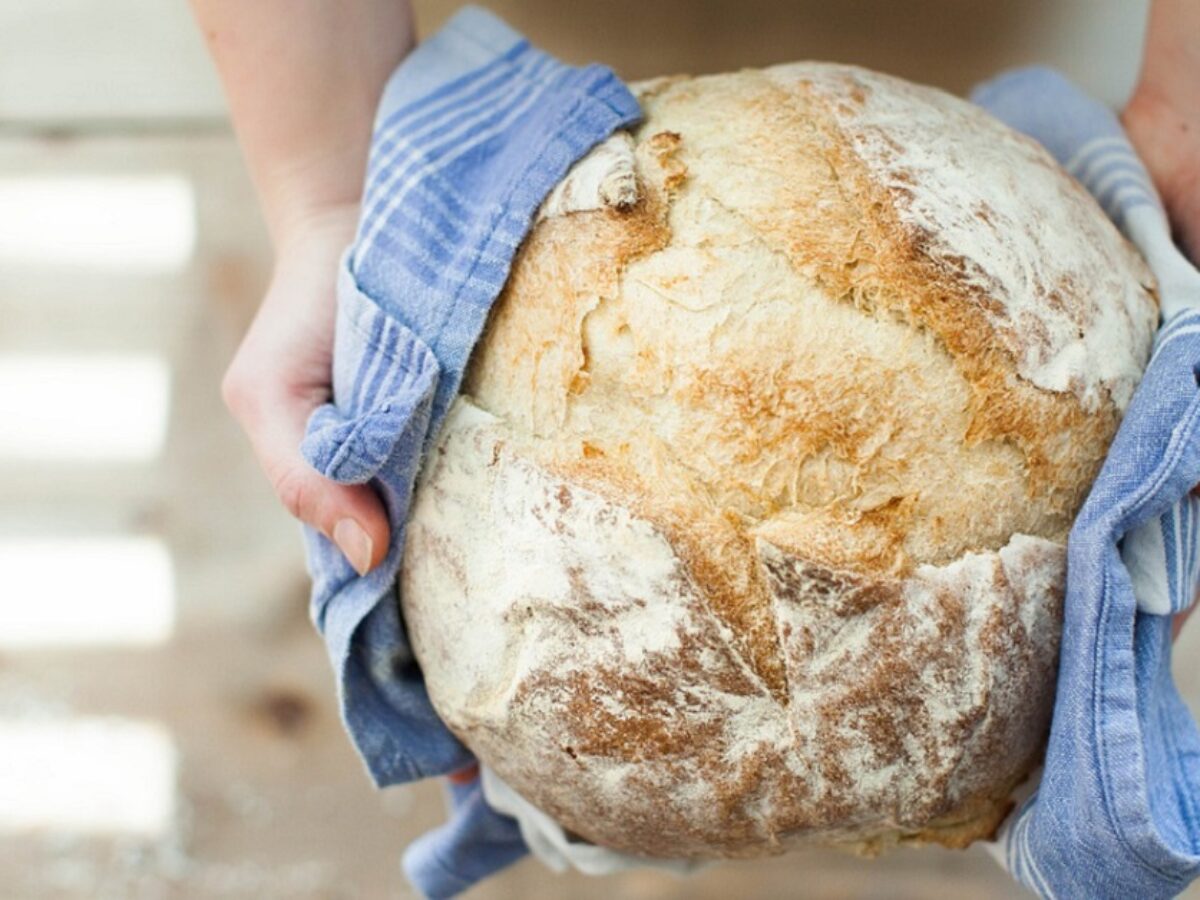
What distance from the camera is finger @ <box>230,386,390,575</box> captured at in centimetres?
89

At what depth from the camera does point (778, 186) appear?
831mm

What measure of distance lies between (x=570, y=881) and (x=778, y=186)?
1202 mm

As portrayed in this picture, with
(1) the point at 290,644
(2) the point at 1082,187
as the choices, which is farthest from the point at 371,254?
(1) the point at 290,644

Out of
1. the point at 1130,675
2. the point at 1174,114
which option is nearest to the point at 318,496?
the point at 1130,675

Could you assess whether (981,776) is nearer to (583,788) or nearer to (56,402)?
(583,788)

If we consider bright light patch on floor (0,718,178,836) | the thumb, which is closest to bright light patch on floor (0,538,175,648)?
bright light patch on floor (0,718,178,836)

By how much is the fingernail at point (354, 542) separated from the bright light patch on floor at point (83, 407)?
0.87 m

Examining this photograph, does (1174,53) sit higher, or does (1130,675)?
(1174,53)

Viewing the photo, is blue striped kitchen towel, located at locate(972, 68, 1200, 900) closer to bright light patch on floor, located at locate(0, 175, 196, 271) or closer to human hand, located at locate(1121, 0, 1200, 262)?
human hand, located at locate(1121, 0, 1200, 262)

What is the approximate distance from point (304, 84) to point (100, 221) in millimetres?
721

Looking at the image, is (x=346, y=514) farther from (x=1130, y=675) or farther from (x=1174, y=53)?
(x=1174, y=53)

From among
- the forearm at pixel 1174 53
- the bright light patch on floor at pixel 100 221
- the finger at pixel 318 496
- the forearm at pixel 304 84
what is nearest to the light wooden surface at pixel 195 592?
the bright light patch on floor at pixel 100 221

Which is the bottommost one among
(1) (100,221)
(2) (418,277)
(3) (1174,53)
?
(1) (100,221)

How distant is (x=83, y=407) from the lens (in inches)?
65.7
